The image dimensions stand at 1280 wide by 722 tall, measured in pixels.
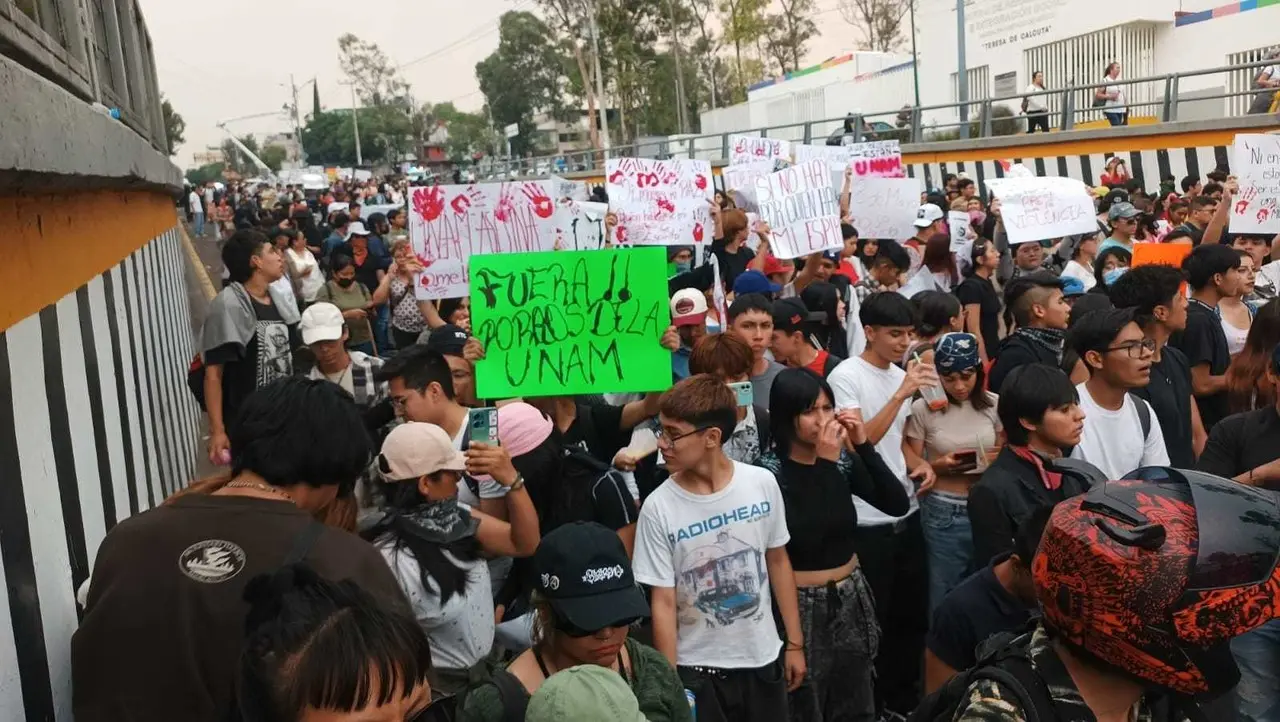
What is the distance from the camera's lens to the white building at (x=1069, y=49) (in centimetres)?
2988

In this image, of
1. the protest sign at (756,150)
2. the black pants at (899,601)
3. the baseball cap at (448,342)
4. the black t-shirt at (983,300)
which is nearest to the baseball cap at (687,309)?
the baseball cap at (448,342)

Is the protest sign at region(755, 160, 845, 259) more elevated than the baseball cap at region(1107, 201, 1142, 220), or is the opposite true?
the protest sign at region(755, 160, 845, 259)

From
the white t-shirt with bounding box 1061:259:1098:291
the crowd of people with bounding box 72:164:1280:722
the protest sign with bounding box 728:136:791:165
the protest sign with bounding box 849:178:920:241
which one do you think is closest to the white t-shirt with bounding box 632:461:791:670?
the crowd of people with bounding box 72:164:1280:722

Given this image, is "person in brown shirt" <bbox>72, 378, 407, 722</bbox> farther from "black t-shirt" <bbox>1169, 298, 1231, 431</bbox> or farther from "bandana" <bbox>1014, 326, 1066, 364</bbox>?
"black t-shirt" <bbox>1169, 298, 1231, 431</bbox>

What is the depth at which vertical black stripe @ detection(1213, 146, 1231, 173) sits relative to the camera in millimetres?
15490

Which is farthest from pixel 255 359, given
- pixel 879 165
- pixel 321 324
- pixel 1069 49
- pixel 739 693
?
pixel 1069 49

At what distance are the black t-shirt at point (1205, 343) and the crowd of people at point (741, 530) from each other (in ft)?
0.05

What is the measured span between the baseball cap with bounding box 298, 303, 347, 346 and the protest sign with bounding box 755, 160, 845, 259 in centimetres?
344

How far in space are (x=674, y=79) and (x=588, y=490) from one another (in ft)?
266

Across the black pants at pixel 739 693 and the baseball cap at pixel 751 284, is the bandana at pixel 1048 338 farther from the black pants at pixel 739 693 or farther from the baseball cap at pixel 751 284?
the black pants at pixel 739 693

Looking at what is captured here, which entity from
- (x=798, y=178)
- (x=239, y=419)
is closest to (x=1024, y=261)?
(x=798, y=178)

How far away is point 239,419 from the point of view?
2592mm

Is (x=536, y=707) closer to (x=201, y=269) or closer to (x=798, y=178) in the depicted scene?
(x=798, y=178)

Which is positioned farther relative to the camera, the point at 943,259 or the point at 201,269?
the point at 201,269
